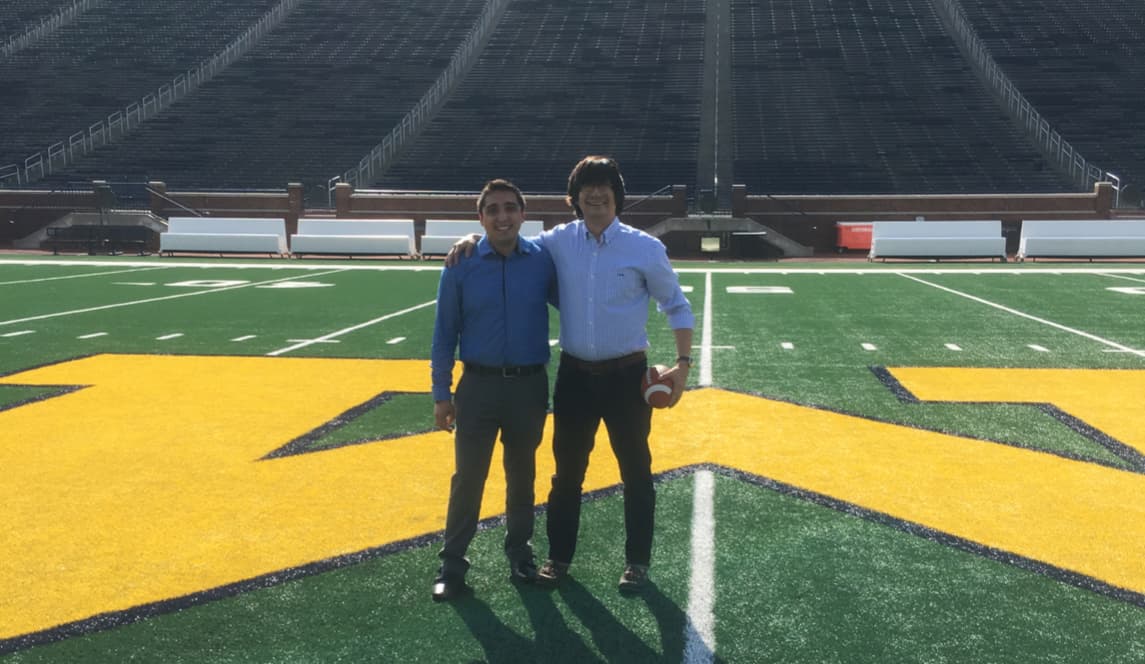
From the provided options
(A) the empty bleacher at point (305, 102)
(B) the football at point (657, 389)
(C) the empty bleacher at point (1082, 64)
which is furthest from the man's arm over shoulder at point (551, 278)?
(C) the empty bleacher at point (1082, 64)

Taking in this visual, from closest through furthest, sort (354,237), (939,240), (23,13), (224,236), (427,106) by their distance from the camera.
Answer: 1. (939,240)
2. (354,237)
3. (224,236)
4. (427,106)
5. (23,13)

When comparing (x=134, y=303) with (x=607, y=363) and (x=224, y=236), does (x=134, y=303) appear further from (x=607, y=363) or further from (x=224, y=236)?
(x=224, y=236)

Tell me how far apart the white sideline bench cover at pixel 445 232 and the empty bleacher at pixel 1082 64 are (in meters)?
22.6

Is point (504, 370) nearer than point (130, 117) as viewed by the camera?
Yes

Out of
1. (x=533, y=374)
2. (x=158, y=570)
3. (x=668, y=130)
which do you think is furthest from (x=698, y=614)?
(x=668, y=130)

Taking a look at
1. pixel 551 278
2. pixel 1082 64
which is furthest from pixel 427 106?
pixel 551 278

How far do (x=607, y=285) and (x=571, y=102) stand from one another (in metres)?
39.5

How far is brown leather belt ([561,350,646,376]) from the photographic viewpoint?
3922 mm

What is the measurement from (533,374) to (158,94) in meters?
45.2

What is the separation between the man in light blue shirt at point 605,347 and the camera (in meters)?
3.89

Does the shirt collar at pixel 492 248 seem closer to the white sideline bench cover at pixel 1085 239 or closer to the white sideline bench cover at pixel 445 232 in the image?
the white sideline bench cover at pixel 445 232

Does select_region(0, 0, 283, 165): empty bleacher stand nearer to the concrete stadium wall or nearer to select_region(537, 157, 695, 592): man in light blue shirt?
the concrete stadium wall

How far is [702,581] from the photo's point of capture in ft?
13.1

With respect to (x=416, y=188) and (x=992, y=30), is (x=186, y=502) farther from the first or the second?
(x=992, y=30)
